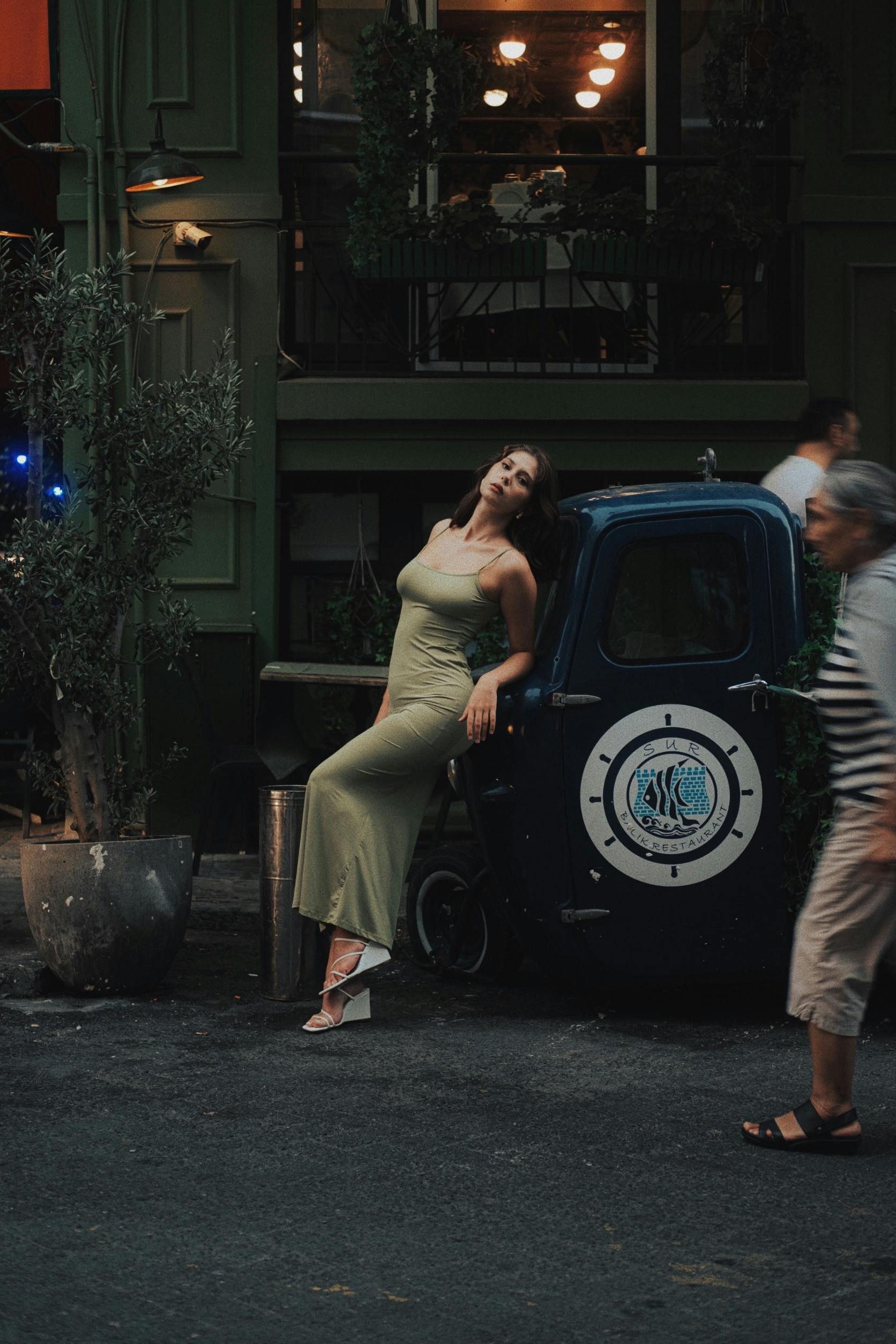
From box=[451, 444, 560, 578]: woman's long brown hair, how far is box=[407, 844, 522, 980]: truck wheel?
1.32 m

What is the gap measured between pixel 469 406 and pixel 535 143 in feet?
6.44

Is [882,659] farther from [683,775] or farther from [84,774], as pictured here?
[84,774]

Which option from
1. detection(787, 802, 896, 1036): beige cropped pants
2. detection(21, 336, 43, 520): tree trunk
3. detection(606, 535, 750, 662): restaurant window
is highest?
detection(21, 336, 43, 520): tree trunk

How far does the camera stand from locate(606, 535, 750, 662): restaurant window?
19.2ft

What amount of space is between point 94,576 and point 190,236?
13.2 ft

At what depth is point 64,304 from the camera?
6.62 meters

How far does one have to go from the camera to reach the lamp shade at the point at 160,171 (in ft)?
31.1

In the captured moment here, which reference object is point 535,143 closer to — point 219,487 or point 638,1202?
point 219,487

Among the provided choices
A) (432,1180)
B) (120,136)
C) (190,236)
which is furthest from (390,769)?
(120,136)

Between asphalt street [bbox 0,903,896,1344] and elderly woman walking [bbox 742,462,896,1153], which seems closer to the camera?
asphalt street [bbox 0,903,896,1344]

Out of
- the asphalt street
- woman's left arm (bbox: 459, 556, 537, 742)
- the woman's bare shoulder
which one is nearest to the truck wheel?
the asphalt street

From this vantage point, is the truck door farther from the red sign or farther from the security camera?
the red sign

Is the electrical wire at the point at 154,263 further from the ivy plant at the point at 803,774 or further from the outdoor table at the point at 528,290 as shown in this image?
the ivy plant at the point at 803,774

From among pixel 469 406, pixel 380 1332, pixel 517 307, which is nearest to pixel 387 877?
pixel 380 1332
